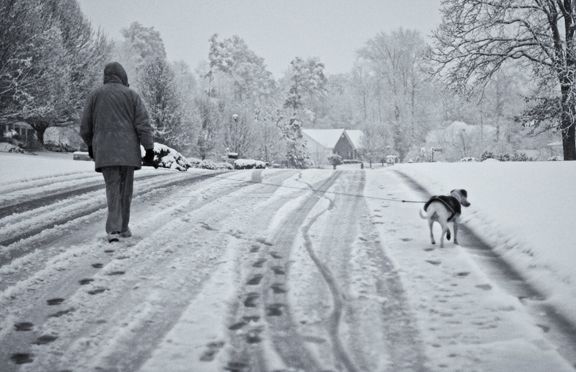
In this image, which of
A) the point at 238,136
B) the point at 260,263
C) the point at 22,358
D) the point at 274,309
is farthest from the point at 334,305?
the point at 238,136

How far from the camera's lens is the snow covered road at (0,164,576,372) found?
245 cm

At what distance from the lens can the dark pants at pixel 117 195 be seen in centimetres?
487

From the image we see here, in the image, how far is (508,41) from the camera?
56.6 feet

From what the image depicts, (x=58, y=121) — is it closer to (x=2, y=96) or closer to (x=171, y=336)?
(x=2, y=96)

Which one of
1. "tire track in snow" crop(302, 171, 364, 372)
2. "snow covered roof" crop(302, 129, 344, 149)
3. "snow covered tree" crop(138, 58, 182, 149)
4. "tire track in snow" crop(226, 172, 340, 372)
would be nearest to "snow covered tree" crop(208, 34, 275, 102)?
"snow covered roof" crop(302, 129, 344, 149)

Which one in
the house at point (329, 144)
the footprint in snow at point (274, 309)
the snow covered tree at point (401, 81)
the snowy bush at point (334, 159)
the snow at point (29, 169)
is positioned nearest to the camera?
the footprint in snow at point (274, 309)

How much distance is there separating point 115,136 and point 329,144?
56411mm

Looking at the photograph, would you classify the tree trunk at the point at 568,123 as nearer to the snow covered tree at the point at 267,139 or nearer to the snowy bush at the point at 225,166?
the snowy bush at the point at 225,166

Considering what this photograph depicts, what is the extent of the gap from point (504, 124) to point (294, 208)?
51.2m

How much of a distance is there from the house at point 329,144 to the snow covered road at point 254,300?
169ft

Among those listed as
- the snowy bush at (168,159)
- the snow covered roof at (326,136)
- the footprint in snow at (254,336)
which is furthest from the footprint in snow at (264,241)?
the snow covered roof at (326,136)

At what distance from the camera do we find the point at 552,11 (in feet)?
56.5

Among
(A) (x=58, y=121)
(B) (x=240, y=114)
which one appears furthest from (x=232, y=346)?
(B) (x=240, y=114)

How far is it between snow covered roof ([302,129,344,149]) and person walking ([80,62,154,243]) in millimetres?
55529
